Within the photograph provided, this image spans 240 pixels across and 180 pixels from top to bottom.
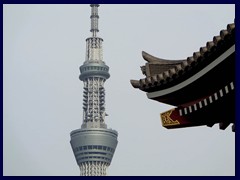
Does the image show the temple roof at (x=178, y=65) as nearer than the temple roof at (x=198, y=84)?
Yes

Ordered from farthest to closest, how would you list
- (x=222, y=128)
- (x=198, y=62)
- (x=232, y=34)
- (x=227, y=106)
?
1. (x=222, y=128)
2. (x=227, y=106)
3. (x=198, y=62)
4. (x=232, y=34)

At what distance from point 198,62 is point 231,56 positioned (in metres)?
0.77

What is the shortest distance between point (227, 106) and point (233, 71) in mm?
1189

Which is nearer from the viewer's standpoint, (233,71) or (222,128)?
(233,71)

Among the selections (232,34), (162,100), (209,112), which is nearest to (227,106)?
(209,112)

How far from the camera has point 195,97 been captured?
14.8m

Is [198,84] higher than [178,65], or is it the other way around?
[178,65]

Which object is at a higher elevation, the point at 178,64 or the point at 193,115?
the point at 178,64

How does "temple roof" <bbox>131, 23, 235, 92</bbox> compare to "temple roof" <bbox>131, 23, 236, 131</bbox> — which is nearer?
"temple roof" <bbox>131, 23, 235, 92</bbox>

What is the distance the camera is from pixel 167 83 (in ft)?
46.5

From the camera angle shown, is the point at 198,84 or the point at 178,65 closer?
the point at 178,65

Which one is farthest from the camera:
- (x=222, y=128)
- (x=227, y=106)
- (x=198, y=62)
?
(x=222, y=128)

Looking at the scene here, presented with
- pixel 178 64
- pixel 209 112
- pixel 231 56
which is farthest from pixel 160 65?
pixel 231 56

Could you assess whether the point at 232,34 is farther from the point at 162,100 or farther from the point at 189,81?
the point at 162,100
